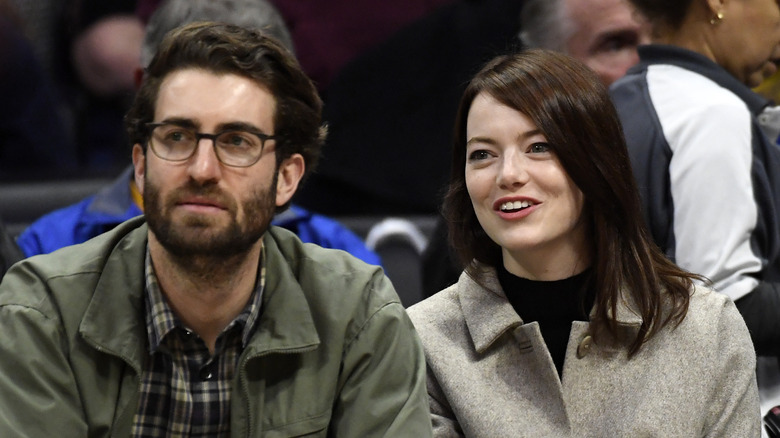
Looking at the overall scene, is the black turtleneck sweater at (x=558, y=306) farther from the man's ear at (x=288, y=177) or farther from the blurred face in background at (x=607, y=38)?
the blurred face in background at (x=607, y=38)

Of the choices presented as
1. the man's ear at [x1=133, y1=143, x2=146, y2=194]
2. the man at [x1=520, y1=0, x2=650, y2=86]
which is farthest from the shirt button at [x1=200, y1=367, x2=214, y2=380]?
the man at [x1=520, y1=0, x2=650, y2=86]

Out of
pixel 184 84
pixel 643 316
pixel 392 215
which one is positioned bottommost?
pixel 392 215

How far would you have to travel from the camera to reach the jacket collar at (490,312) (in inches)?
105

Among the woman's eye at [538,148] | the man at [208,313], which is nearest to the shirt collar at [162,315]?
the man at [208,313]

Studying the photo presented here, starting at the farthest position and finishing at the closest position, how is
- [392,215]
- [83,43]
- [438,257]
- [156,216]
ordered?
1. [83,43]
2. [392,215]
3. [438,257]
4. [156,216]

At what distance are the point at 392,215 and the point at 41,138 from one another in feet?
4.20

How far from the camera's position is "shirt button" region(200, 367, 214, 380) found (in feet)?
8.46


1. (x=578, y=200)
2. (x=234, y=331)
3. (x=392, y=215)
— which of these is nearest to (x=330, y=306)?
(x=234, y=331)

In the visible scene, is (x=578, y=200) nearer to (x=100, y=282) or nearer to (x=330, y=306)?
(x=330, y=306)

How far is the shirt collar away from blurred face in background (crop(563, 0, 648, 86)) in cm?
147

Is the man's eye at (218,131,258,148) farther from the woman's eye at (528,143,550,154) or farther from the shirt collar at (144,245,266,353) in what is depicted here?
the woman's eye at (528,143,550,154)

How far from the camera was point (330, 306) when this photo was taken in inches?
104

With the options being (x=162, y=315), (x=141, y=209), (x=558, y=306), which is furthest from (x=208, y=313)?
(x=141, y=209)

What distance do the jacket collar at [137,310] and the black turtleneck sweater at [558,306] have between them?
484 millimetres
